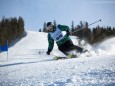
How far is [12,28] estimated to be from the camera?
264 feet

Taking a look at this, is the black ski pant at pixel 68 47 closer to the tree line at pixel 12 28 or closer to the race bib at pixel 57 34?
the race bib at pixel 57 34

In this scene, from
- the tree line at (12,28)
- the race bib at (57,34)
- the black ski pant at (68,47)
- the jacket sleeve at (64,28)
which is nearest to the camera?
the jacket sleeve at (64,28)

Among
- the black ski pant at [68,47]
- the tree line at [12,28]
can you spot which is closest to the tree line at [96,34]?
the tree line at [12,28]

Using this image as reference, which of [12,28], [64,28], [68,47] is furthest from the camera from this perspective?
[12,28]

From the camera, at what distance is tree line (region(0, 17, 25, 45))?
73469 mm

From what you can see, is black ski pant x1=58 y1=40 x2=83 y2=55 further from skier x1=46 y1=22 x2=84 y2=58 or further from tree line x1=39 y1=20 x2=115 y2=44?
tree line x1=39 y1=20 x2=115 y2=44

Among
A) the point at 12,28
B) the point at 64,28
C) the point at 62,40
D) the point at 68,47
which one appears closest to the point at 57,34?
the point at 62,40

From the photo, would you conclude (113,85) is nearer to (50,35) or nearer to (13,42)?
(50,35)

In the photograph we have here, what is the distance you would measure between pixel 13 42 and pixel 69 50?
6690cm

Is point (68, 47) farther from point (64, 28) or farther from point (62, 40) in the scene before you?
point (64, 28)

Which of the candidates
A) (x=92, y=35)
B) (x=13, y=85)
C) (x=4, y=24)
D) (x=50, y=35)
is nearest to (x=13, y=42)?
(x=4, y=24)

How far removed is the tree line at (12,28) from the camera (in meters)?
73.5

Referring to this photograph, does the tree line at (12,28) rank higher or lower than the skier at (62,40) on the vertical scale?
higher

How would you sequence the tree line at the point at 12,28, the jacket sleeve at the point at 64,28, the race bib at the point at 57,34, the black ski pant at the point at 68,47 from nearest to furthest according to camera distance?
the jacket sleeve at the point at 64,28 → the black ski pant at the point at 68,47 → the race bib at the point at 57,34 → the tree line at the point at 12,28
